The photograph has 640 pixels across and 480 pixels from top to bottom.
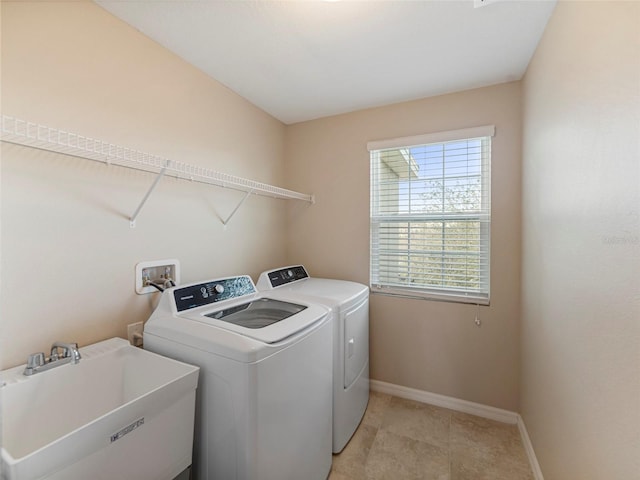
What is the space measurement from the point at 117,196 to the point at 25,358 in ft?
2.49

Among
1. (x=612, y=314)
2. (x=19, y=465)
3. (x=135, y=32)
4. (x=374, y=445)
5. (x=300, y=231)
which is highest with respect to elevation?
(x=135, y=32)

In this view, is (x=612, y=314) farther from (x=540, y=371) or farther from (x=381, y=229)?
(x=381, y=229)

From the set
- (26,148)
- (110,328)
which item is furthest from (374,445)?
(26,148)

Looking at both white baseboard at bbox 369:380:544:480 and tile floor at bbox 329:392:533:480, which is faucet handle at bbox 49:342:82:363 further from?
white baseboard at bbox 369:380:544:480

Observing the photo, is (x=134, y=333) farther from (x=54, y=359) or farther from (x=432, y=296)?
(x=432, y=296)

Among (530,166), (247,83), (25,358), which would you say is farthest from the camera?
(247,83)

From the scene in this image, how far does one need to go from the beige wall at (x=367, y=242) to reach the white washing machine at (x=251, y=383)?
101cm

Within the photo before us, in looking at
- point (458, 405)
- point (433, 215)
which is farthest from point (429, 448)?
point (433, 215)

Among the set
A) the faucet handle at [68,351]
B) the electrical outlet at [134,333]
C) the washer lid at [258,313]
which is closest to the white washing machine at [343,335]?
the washer lid at [258,313]

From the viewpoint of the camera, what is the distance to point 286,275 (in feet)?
7.43

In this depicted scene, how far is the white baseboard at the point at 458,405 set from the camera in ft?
6.20

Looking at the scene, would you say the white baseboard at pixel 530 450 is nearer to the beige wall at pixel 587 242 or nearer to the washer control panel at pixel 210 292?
the beige wall at pixel 587 242

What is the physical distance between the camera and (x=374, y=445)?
5.95ft

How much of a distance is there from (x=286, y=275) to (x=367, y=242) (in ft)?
2.44
